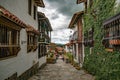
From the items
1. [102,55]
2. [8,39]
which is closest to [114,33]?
[102,55]

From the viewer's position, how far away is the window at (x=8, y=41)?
9.37 meters

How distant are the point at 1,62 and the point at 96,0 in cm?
946

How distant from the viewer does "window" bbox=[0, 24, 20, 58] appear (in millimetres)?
9367

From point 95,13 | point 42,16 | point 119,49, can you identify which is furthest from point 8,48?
point 42,16

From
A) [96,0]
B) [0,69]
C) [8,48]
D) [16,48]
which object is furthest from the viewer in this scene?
[96,0]

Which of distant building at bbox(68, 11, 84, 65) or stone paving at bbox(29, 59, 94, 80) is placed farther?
distant building at bbox(68, 11, 84, 65)

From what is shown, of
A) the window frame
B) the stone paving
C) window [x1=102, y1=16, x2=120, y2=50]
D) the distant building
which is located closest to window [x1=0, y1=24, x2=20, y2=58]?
the window frame

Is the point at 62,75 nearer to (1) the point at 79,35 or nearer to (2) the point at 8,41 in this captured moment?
(1) the point at 79,35

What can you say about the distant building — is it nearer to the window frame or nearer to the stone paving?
the stone paving

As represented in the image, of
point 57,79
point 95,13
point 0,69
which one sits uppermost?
point 95,13

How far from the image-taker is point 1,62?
9.10 meters

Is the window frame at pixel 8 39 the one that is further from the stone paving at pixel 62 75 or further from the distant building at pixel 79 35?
the distant building at pixel 79 35

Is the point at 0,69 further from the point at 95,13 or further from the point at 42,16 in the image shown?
the point at 42,16

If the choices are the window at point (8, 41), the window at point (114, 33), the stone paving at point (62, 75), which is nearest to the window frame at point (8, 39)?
the window at point (8, 41)
